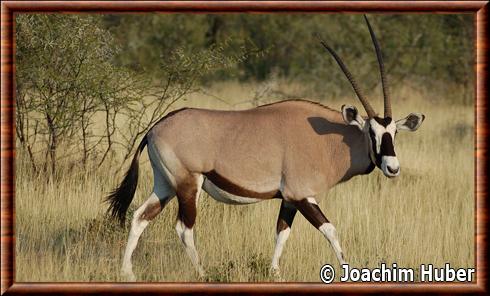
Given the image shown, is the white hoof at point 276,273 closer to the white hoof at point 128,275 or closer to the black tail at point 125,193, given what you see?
the white hoof at point 128,275

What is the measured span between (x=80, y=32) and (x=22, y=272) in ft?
12.5

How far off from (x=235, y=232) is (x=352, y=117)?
6.27 feet

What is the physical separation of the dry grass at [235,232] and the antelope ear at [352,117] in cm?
129

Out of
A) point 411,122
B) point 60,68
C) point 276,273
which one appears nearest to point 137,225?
point 276,273

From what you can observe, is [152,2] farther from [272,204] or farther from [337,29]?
[337,29]

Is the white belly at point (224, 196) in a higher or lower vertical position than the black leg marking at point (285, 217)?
higher

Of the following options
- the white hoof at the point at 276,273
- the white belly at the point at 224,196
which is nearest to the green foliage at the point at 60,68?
the white belly at the point at 224,196

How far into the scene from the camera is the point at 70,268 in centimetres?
729

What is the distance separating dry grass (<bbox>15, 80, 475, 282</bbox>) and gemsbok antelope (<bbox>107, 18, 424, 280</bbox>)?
37cm

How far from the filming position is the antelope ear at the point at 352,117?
23.4ft

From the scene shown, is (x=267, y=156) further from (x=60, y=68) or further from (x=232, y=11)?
(x=60, y=68)

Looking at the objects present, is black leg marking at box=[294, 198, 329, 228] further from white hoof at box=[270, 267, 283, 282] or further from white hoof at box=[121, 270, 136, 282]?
white hoof at box=[121, 270, 136, 282]

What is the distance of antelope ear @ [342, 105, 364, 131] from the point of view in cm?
714

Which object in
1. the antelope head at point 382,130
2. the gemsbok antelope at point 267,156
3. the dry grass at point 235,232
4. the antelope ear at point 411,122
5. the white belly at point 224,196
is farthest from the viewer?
the dry grass at point 235,232
